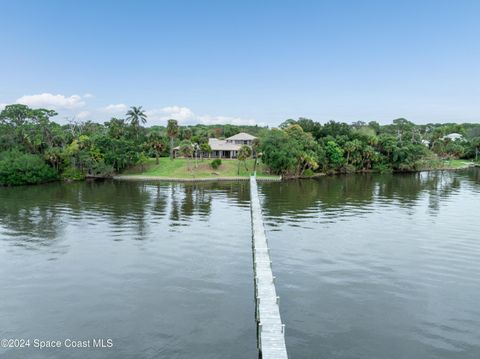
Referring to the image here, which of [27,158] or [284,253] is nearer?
[284,253]

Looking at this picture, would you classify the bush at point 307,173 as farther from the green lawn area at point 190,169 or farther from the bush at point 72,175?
the bush at point 72,175

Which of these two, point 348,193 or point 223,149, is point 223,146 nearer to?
point 223,149

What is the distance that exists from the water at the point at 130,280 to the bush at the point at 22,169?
25.8 metres

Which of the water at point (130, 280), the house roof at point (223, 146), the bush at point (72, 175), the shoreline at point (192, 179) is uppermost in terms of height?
the house roof at point (223, 146)

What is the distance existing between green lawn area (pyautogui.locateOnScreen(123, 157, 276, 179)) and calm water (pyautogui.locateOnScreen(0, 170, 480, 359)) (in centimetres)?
3486

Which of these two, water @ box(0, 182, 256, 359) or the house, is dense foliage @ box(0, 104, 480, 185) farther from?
water @ box(0, 182, 256, 359)

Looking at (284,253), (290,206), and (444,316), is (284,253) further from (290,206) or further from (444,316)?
(290,206)

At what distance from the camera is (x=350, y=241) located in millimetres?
36188

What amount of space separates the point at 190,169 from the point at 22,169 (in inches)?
1356

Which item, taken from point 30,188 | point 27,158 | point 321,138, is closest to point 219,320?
point 30,188

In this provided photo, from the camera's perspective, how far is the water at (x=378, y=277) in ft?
Result: 63.6

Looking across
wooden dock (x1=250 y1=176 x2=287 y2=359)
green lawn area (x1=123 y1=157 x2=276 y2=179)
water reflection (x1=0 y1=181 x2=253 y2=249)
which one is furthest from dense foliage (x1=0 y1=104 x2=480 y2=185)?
wooden dock (x1=250 y1=176 x2=287 y2=359)

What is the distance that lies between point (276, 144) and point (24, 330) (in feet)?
238

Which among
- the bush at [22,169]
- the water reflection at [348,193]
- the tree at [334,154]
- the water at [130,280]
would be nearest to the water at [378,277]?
the water reflection at [348,193]
